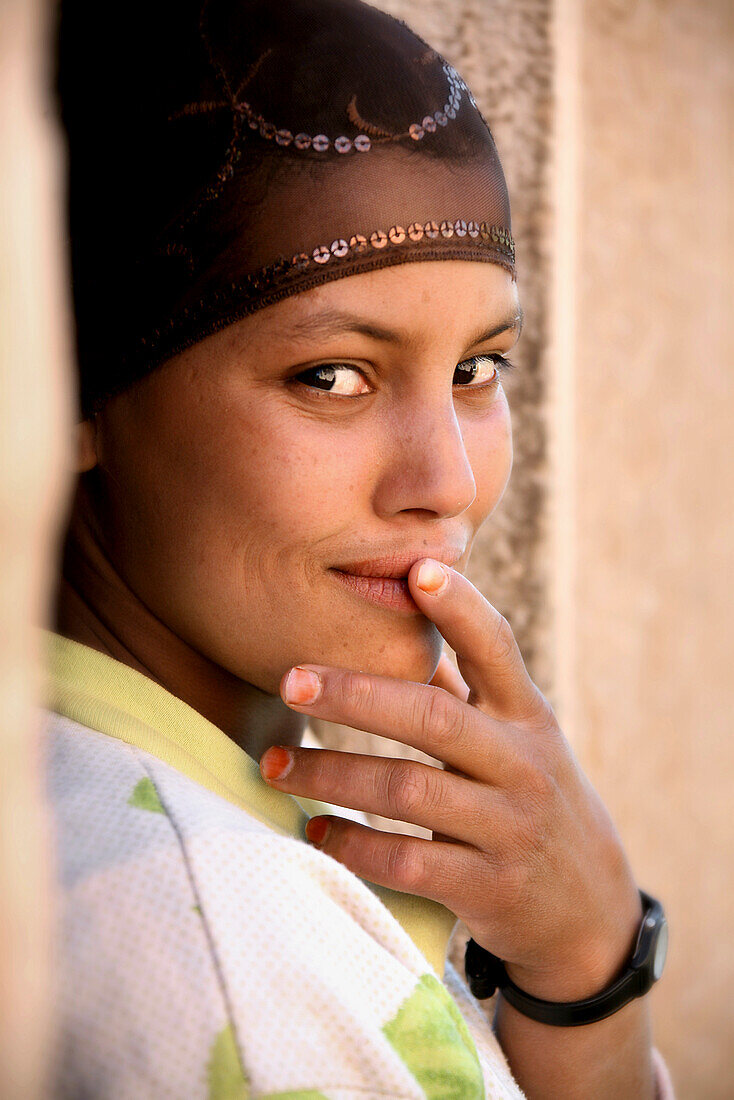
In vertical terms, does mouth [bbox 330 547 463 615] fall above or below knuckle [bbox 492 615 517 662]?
above

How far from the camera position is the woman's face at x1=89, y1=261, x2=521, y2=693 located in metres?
1.09

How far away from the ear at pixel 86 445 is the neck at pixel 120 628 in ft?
0.22

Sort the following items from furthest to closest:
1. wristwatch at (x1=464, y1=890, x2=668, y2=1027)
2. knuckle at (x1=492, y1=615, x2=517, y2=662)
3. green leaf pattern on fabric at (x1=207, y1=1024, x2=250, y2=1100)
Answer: wristwatch at (x1=464, y1=890, x2=668, y2=1027) → knuckle at (x1=492, y1=615, x2=517, y2=662) → green leaf pattern on fabric at (x1=207, y1=1024, x2=250, y2=1100)

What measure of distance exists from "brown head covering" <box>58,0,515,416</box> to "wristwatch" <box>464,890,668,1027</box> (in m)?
0.94

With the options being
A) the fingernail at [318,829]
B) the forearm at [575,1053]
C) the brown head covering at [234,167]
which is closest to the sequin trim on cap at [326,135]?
the brown head covering at [234,167]

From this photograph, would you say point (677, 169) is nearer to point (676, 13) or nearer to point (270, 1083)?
point (676, 13)

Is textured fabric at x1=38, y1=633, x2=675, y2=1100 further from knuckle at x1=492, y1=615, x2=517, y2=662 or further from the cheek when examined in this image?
the cheek

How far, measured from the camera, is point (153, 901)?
777 millimetres

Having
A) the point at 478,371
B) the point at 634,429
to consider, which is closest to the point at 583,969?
the point at 478,371

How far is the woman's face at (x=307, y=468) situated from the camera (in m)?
1.09

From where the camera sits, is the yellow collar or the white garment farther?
the yellow collar

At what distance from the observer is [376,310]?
109 cm

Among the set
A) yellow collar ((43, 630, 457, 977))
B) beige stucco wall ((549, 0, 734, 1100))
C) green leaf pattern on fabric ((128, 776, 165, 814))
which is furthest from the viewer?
beige stucco wall ((549, 0, 734, 1100))

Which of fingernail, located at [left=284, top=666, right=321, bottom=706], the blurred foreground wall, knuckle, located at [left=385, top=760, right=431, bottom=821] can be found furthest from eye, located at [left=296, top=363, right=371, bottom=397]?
the blurred foreground wall
